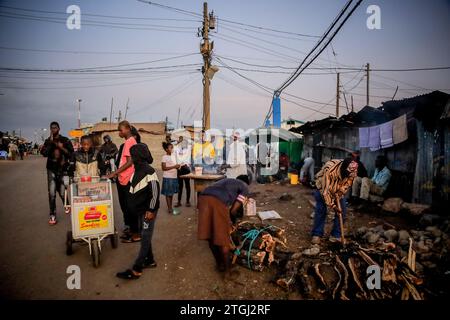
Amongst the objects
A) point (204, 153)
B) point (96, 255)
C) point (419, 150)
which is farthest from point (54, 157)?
point (419, 150)

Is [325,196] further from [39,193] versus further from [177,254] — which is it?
[39,193]

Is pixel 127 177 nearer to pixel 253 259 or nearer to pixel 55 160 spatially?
pixel 55 160

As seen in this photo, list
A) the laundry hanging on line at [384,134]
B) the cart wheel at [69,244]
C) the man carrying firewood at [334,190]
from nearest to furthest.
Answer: the cart wheel at [69,244], the man carrying firewood at [334,190], the laundry hanging on line at [384,134]

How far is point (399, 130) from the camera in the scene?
739 cm

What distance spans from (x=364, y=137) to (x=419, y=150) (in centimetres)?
250

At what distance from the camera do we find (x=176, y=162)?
7.01 meters

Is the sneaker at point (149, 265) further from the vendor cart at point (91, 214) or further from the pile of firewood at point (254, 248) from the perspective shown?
the pile of firewood at point (254, 248)

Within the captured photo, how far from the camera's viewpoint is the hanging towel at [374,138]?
8453 mm

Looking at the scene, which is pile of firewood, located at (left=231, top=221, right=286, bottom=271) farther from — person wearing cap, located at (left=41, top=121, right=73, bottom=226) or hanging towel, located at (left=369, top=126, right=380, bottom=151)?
hanging towel, located at (left=369, top=126, right=380, bottom=151)

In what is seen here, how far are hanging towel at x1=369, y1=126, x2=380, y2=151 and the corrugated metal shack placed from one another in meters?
0.25

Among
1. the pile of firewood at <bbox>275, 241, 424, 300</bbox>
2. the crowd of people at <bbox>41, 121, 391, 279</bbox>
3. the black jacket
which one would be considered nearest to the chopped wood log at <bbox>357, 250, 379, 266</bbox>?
the pile of firewood at <bbox>275, 241, 424, 300</bbox>

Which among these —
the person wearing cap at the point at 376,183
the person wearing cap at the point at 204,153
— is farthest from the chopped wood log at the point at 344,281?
the person wearing cap at the point at 204,153
